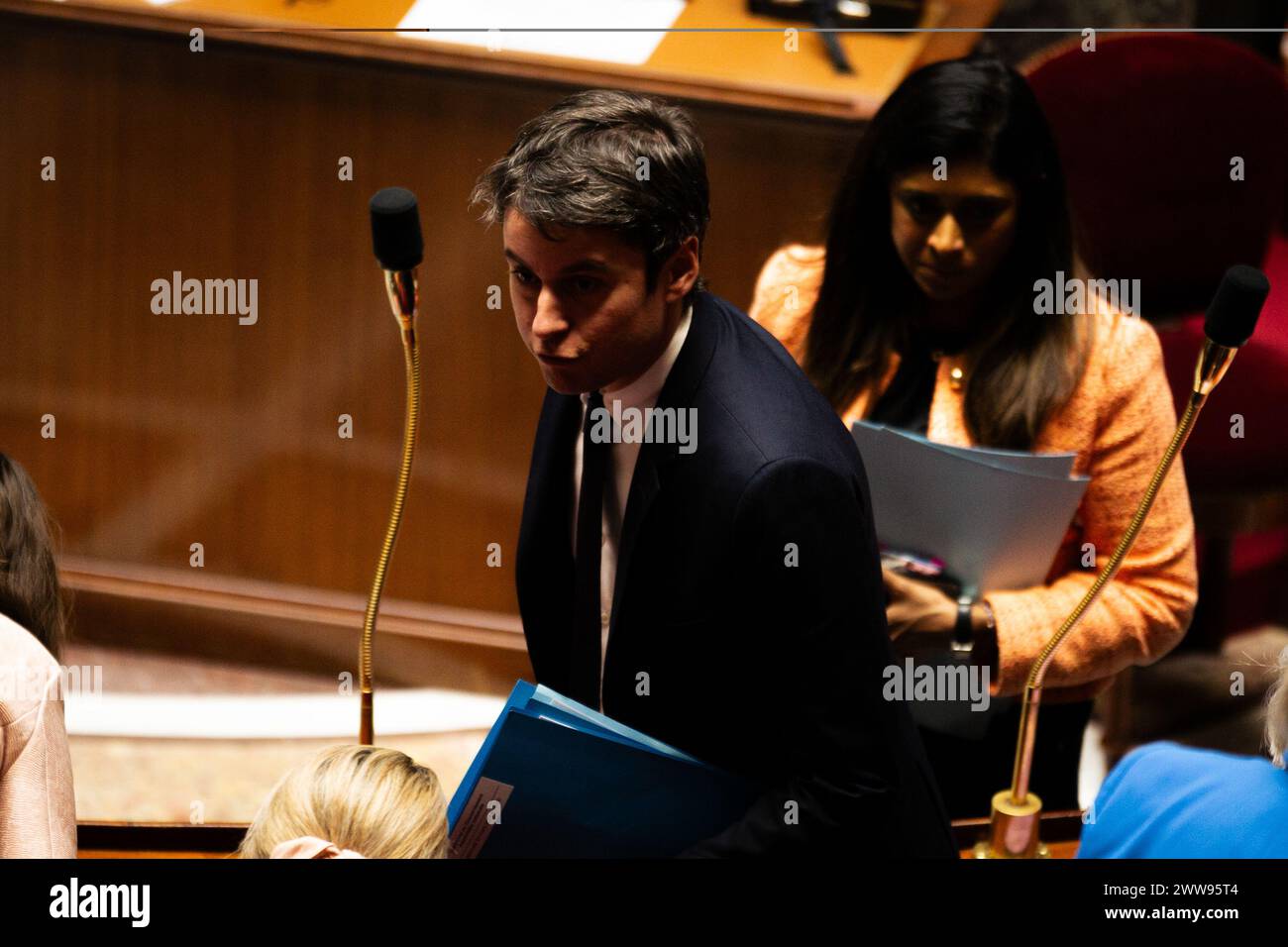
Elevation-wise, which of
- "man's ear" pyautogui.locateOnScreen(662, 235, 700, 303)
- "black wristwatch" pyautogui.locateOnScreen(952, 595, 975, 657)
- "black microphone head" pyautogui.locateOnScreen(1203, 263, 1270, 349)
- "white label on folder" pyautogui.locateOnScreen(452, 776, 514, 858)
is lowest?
"white label on folder" pyautogui.locateOnScreen(452, 776, 514, 858)

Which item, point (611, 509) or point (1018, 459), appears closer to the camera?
point (611, 509)

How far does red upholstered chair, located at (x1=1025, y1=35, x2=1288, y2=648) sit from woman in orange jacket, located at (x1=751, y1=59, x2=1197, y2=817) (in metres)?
0.67

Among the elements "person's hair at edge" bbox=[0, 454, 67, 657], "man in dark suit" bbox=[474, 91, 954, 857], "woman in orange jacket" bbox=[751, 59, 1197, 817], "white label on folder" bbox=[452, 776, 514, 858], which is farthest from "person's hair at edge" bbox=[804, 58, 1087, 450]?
"person's hair at edge" bbox=[0, 454, 67, 657]

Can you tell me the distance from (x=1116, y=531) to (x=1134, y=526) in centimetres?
29

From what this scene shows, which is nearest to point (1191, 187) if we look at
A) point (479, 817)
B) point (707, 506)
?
point (707, 506)

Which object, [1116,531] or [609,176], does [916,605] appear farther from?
[609,176]

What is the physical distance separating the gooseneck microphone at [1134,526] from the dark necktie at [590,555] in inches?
20.2

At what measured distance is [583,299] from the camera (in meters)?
1.47

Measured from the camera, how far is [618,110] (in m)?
1.50

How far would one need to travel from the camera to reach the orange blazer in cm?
194

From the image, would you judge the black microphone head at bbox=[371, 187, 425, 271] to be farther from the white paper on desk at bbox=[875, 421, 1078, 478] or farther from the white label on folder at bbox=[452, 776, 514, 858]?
the white paper on desk at bbox=[875, 421, 1078, 478]

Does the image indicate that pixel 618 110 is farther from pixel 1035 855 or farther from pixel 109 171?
pixel 109 171
